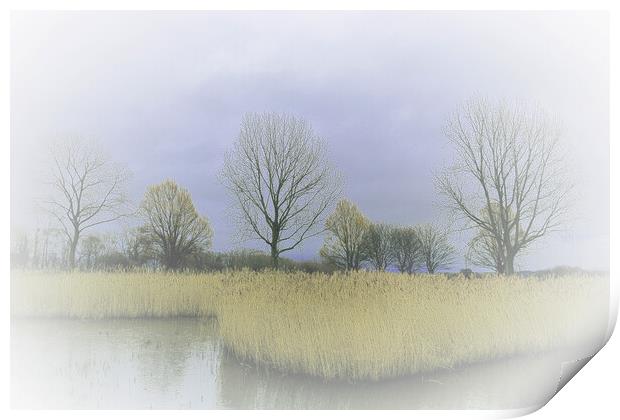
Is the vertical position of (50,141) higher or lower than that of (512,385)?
higher

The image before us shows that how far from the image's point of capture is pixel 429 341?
14.9 ft

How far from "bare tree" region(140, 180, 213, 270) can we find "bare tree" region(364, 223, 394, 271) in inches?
47.3

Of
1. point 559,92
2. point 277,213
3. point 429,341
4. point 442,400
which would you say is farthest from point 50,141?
point 559,92

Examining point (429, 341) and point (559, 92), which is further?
point (559, 92)

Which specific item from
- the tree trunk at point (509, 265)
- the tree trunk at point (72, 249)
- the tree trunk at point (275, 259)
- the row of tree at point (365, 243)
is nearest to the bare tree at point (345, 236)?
the row of tree at point (365, 243)

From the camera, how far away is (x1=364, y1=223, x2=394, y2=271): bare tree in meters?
4.54

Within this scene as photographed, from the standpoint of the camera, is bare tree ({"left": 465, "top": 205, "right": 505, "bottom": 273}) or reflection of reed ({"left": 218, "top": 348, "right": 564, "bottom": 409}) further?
bare tree ({"left": 465, "top": 205, "right": 505, "bottom": 273})

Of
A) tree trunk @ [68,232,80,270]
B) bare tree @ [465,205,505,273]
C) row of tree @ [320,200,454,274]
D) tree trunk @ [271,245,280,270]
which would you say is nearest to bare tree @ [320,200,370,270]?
row of tree @ [320,200,454,274]

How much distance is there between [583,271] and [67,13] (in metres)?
4.57

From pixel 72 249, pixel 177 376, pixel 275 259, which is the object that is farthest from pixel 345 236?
pixel 72 249

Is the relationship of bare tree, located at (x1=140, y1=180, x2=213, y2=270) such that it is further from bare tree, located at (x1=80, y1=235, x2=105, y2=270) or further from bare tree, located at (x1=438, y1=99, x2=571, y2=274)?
Result: bare tree, located at (x1=438, y1=99, x2=571, y2=274)

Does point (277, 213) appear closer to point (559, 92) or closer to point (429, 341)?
point (429, 341)

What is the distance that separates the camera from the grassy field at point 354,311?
4.55 metres

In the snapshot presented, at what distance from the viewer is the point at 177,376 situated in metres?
4.75
